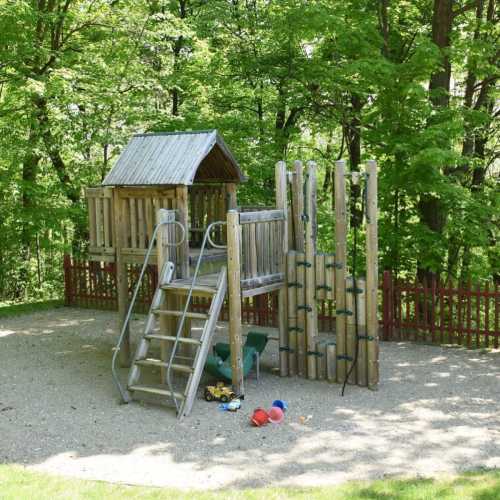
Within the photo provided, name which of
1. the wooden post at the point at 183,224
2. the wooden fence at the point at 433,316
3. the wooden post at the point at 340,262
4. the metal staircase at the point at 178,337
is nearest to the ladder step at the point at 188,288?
the metal staircase at the point at 178,337

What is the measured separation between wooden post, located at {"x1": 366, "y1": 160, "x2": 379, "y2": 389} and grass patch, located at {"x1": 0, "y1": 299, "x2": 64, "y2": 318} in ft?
31.8

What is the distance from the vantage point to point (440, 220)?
13781mm

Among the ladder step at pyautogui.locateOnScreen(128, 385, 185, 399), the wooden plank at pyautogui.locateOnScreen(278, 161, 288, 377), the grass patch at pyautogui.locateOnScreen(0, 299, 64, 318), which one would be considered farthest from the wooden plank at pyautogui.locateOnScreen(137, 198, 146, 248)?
the grass patch at pyautogui.locateOnScreen(0, 299, 64, 318)

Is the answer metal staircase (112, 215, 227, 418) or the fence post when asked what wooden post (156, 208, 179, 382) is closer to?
metal staircase (112, 215, 227, 418)

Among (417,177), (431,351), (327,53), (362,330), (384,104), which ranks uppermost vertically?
(327,53)

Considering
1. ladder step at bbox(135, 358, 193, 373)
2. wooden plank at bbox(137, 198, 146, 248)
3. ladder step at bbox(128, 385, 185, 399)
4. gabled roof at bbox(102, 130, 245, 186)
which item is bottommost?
ladder step at bbox(128, 385, 185, 399)

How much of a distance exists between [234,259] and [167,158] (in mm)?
2018

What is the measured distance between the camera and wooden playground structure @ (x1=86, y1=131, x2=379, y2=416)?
9.12 m

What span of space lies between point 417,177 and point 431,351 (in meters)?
3.08

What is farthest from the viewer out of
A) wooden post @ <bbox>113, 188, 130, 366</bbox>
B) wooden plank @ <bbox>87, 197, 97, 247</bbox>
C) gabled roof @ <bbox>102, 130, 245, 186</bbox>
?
wooden plank @ <bbox>87, 197, 97, 247</bbox>

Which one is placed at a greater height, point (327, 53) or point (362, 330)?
point (327, 53)

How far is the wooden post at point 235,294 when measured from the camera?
29.2ft

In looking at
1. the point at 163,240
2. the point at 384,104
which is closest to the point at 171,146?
the point at 163,240

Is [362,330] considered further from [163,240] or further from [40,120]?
[40,120]
